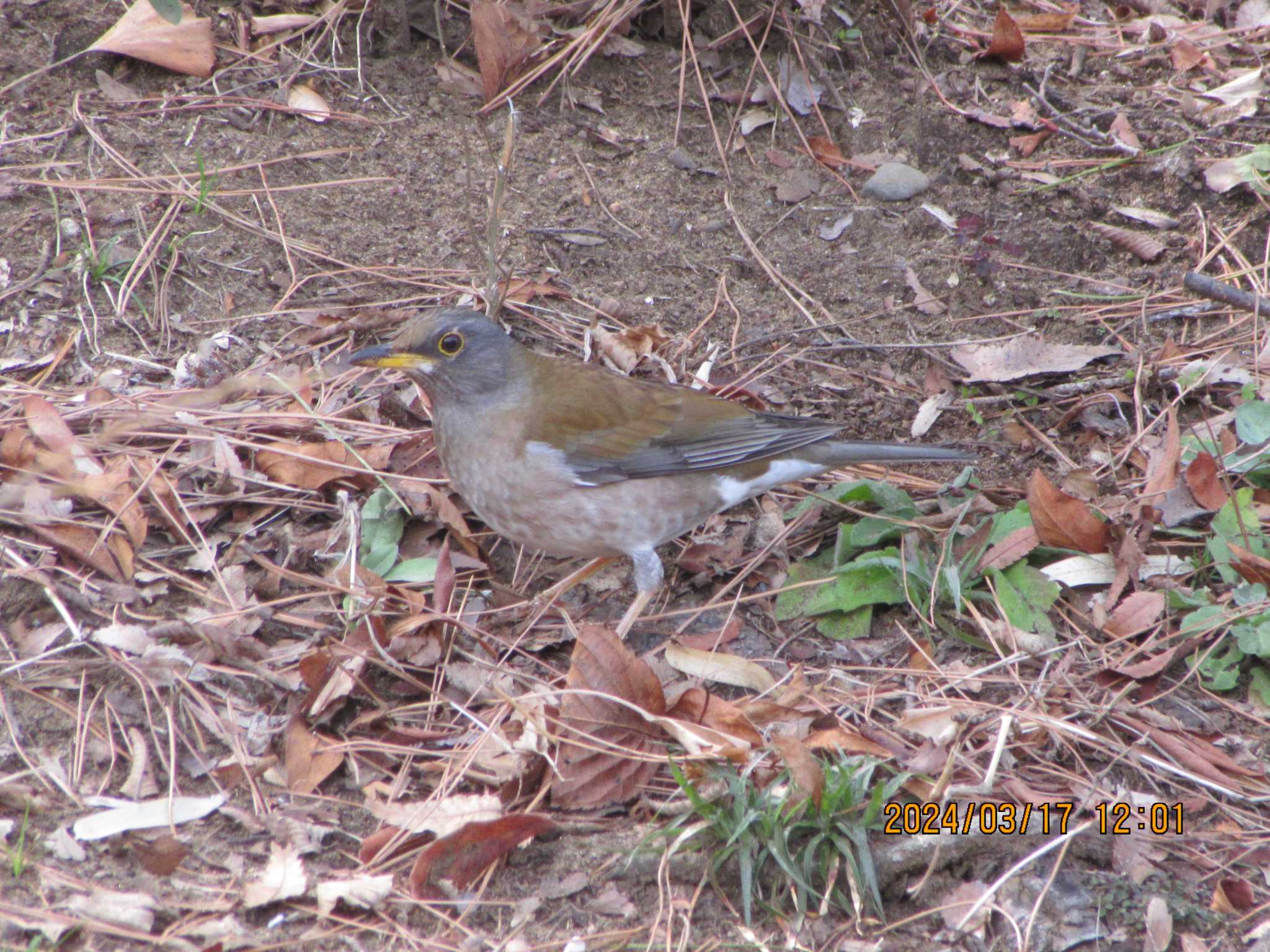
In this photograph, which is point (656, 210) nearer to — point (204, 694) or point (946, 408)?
point (946, 408)

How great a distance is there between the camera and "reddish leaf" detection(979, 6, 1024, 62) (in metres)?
7.68

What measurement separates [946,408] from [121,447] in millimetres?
4129

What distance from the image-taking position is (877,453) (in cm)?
540

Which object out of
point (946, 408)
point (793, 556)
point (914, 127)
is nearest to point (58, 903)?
point (793, 556)

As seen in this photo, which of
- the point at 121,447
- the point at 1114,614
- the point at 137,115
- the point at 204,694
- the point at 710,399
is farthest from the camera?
the point at 137,115

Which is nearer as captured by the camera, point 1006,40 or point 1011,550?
point 1011,550

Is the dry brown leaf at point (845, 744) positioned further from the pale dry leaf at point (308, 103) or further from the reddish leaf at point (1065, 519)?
the pale dry leaf at point (308, 103)

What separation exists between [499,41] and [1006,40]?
134 inches

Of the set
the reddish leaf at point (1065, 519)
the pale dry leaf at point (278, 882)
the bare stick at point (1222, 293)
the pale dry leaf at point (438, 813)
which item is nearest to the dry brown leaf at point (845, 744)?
the pale dry leaf at point (438, 813)

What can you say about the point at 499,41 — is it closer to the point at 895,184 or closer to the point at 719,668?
the point at 895,184

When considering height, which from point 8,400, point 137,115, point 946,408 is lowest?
point 946,408

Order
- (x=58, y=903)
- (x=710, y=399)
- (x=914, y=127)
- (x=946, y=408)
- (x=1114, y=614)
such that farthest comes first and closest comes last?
(x=914, y=127) < (x=946, y=408) < (x=710, y=399) < (x=1114, y=614) < (x=58, y=903)

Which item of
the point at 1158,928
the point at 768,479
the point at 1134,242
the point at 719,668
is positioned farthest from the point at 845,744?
the point at 1134,242

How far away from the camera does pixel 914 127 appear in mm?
7426
